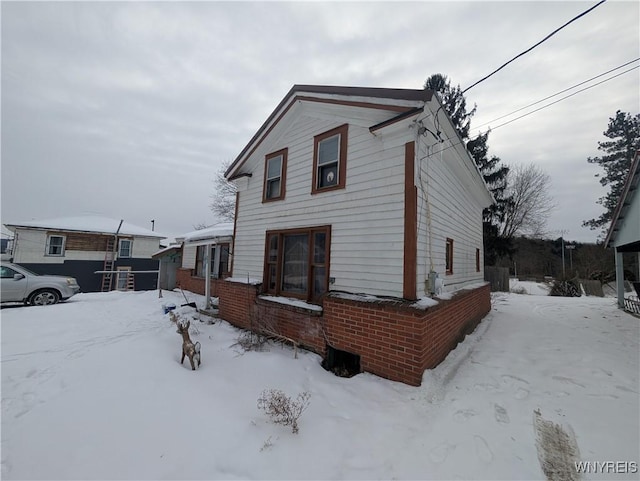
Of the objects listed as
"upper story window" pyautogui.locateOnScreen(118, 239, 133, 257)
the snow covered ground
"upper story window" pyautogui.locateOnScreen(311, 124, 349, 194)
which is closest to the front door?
"upper story window" pyautogui.locateOnScreen(118, 239, 133, 257)

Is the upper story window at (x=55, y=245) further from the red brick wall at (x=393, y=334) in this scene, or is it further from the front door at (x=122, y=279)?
the red brick wall at (x=393, y=334)

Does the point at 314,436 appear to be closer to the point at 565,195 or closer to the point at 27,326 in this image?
the point at 27,326

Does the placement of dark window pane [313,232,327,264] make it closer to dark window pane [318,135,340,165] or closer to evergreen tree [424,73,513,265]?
dark window pane [318,135,340,165]

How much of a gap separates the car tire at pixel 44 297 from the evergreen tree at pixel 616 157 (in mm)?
38696

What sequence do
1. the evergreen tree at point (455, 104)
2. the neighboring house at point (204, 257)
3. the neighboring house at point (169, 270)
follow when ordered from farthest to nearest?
the evergreen tree at point (455, 104) < the neighboring house at point (169, 270) < the neighboring house at point (204, 257)

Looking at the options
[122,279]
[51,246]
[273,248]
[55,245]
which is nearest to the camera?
[273,248]

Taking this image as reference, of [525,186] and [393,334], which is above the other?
[525,186]

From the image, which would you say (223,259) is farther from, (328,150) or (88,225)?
(88,225)

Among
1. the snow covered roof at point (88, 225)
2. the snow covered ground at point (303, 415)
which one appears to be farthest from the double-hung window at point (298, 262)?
the snow covered roof at point (88, 225)

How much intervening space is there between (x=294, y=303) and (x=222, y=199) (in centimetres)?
2128

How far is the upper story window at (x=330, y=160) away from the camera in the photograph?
530cm

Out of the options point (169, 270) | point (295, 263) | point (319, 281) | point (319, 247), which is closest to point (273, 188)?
point (295, 263)

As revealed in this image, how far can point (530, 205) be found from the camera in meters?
23.7

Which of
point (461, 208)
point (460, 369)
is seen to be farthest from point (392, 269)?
point (461, 208)
